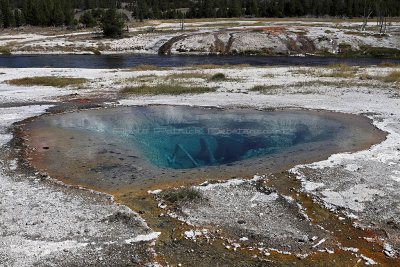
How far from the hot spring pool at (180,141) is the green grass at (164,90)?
3.82m

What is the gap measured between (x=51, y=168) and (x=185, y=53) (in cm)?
4778

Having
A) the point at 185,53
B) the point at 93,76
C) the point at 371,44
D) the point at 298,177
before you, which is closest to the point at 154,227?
the point at 298,177

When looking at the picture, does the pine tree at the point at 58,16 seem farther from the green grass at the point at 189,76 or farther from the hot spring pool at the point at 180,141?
the hot spring pool at the point at 180,141

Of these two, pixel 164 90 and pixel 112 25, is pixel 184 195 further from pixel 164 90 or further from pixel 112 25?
pixel 112 25

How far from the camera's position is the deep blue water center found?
1166 cm

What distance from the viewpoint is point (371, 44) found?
5534cm

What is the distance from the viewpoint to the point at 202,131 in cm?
1404

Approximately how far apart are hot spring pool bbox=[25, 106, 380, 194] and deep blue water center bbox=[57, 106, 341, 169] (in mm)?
32

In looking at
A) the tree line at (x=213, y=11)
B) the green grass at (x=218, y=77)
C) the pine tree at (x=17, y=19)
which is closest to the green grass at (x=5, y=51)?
the tree line at (x=213, y=11)

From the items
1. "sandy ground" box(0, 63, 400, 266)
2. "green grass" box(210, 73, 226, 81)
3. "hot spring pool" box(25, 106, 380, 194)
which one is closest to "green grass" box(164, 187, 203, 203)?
"sandy ground" box(0, 63, 400, 266)

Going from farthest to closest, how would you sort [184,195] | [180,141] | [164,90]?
[164,90] → [180,141] → [184,195]

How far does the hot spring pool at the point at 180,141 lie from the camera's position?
9875 mm

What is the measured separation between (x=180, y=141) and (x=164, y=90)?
358 inches

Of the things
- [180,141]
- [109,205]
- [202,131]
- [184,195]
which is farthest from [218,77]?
[109,205]
